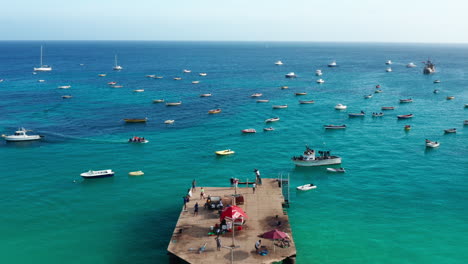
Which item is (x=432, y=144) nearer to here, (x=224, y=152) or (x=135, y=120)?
(x=224, y=152)

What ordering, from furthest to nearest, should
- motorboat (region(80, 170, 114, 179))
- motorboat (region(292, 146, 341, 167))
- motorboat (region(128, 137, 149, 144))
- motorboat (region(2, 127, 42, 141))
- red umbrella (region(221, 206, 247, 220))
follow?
motorboat (region(2, 127, 42, 141)) < motorboat (region(128, 137, 149, 144)) < motorboat (region(292, 146, 341, 167)) < motorboat (region(80, 170, 114, 179)) < red umbrella (region(221, 206, 247, 220))

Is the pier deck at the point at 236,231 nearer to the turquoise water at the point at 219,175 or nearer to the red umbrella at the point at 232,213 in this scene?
the red umbrella at the point at 232,213

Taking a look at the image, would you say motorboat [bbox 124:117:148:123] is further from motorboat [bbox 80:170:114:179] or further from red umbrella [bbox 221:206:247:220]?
red umbrella [bbox 221:206:247:220]

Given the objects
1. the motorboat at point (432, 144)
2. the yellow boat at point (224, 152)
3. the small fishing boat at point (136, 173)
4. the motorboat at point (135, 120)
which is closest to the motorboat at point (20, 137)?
the motorboat at point (135, 120)

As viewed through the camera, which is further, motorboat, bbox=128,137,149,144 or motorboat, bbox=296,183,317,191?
motorboat, bbox=128,137,149,144

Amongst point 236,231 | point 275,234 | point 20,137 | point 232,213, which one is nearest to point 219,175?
point 232,213

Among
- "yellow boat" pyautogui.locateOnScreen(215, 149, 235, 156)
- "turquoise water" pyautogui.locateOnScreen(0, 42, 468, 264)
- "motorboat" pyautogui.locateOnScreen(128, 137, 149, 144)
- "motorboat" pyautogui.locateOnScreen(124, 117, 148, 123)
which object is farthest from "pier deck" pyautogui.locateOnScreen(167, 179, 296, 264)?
"motorboat" pyautogui.locateOnScreen(124, 117, 148, 123)

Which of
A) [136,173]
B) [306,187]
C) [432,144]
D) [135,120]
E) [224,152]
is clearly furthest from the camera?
[135,120]

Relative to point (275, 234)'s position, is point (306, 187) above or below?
below
